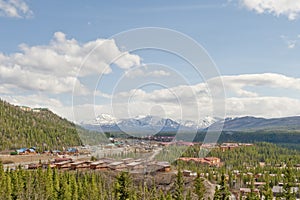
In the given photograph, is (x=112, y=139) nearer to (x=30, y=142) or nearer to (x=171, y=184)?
(x=171, y=184)

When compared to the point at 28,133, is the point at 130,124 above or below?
below

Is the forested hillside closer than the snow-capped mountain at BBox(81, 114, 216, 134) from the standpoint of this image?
No

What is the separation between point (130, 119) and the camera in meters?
19.8

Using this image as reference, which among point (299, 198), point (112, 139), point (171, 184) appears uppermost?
point (112, 139)

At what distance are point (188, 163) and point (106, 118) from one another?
233 feet

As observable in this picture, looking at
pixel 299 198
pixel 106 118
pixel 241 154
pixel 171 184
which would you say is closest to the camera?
pixel 106 118

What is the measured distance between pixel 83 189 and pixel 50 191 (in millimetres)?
4018

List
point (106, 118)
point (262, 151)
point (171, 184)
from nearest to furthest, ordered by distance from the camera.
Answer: point (106, 118)
point (171, 184)
point (262, 151)

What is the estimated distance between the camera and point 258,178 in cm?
7838

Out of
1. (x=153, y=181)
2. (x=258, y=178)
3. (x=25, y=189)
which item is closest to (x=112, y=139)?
(x=25, y=189)

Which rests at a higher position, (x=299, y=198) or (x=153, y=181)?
(x=153, y=181)

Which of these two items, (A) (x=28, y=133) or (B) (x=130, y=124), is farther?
(A) (x=28, y=133)

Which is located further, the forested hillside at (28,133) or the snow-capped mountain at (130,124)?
the forested hillside at (28,133)

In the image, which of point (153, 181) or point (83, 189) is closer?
point (83, 189)
